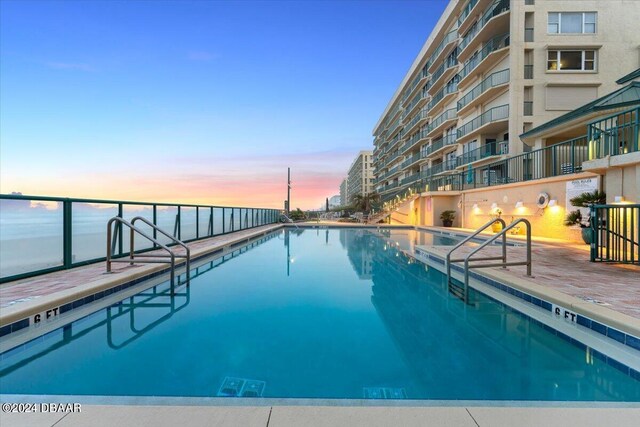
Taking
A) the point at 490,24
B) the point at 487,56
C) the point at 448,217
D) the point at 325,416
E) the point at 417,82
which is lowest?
the point at 325,416

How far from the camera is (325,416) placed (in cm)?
171

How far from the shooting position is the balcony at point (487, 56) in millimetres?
17928

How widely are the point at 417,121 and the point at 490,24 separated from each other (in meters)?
13.4

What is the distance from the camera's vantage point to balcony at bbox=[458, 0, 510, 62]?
58.4 ft

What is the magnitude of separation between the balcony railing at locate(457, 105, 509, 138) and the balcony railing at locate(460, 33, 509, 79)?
3402mm

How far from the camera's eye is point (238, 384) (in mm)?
2318

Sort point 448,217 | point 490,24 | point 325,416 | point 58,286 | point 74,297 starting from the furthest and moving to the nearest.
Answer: point 490,24 → point 448,217 → point 58,286 → point 74,297 → point 325,416

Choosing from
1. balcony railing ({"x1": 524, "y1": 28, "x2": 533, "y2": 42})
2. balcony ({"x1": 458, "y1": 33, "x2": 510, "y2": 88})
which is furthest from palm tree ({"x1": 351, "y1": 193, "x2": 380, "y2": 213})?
balcony railing ({"x1": 524, "y1": 28, "x2": 533, "y2": 42})

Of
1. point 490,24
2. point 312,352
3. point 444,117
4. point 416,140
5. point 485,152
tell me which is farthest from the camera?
point 416,140

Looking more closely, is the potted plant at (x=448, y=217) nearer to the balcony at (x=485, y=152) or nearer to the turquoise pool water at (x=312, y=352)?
the balcony at (x=485, y=152)

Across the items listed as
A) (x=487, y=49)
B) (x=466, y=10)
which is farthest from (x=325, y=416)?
(x=466, y=10)

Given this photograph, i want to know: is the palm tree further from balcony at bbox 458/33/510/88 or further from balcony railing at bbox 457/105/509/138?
balcony at bbox 458/33/510/88

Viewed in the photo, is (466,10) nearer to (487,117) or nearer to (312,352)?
(487,117)

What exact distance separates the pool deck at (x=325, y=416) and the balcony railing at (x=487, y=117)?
19516mm
